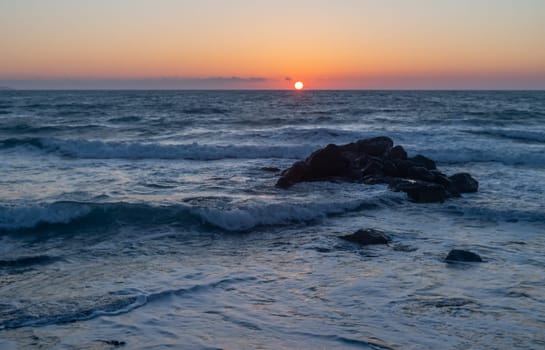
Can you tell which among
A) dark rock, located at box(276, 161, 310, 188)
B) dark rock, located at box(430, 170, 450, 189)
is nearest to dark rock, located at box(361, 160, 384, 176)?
dark rock, located at box(430, 170, 450, 189)

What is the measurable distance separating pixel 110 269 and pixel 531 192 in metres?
12.7

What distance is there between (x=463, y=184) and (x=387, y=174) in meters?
2.44

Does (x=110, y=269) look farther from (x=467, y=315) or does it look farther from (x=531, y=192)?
(x=531, y=192)

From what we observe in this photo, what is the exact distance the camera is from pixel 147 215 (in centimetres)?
1328

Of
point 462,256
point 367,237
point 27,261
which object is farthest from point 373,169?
point 27,261

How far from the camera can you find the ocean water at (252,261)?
21.9 ft

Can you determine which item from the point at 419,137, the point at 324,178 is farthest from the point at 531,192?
the point at 419,137

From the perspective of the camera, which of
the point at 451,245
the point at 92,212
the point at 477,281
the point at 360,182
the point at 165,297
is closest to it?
the point at 165,297

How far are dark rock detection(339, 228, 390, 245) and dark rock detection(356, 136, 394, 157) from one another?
32.4 ft

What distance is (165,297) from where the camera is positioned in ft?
25.8

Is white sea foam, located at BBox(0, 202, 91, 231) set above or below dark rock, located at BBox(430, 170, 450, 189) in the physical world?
below

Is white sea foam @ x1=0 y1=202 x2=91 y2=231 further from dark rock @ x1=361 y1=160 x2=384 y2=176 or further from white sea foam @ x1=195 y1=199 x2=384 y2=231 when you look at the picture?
dark rock @ x1=361 y1=160 x2=384 y2=176

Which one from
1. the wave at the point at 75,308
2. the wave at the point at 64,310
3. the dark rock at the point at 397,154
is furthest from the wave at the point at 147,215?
the dark rock at the point at 397,154

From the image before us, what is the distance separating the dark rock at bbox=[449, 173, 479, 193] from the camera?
1647 centimetres
